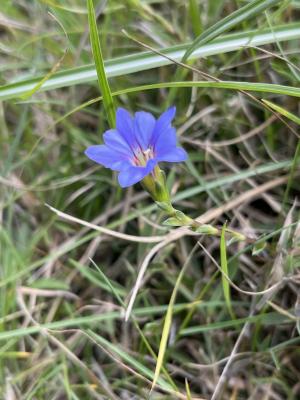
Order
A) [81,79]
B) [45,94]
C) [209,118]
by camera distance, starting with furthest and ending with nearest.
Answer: [45,94] → [209,118] → [81,79]

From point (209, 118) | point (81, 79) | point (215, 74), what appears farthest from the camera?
point (209, 118)

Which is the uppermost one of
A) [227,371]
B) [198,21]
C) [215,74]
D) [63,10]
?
[63,10]

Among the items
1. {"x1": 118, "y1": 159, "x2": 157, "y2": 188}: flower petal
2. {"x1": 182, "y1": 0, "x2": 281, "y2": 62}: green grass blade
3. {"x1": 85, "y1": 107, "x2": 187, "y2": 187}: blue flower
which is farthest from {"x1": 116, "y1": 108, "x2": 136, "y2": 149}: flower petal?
{"x1": 182, "y1": 0, "x2": 281, "y2": 62}: green grass blade

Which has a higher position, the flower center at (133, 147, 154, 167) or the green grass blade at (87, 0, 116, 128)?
the green grass blade at (87, 0, 116, 128)

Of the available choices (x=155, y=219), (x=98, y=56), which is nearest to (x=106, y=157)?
(x=98, y=56)

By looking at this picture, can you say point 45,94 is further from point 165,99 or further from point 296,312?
point 296,312

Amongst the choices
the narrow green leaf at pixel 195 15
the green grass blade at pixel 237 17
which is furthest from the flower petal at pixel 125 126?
the narrow green leaf at pixel 195 15

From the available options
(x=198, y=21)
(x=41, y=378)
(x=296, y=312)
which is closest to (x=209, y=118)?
(x=198, y=21)

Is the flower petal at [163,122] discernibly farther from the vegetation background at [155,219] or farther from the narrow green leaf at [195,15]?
the narrow green leaf at [195,15]

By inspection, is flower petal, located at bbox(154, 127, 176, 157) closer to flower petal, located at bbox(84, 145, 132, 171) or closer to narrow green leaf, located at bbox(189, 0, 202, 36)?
Answer: flower petal, located at bbox(84, 145, 132, 171)
